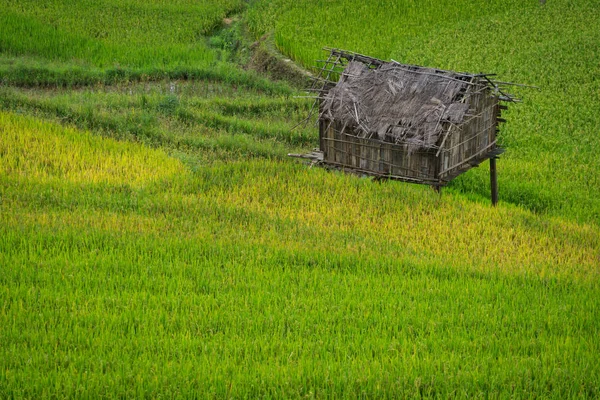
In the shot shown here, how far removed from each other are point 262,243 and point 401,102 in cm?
323

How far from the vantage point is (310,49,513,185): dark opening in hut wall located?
418 inches

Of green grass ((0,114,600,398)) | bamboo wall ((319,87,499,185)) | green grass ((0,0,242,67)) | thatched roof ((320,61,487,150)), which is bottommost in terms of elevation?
green grass ((0,114,600,398))

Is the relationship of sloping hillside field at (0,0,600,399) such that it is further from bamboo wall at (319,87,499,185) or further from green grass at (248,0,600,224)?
bamboo wall at (319,87,499,185)

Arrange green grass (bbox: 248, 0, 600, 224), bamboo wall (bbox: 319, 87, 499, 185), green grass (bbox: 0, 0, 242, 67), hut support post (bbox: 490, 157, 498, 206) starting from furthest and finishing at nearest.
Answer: green grass (bbox: 0, 0, 242, 67)
green grass (bbox: 248, 0, 600, 224)
hut support post (bbox: 490, 157, 498, 206)
bamboo wall (bbox: 319, 87, 499, 185)

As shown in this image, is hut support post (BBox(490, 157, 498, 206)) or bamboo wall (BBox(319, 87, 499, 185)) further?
hut support post (BBox(490, 157, 498, 206))

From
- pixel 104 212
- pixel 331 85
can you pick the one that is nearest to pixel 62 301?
pixel 104 212

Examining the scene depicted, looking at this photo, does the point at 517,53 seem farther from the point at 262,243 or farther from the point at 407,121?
the point at 262,243

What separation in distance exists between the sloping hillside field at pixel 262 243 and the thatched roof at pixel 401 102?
2.66ft

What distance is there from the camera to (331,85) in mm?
12062

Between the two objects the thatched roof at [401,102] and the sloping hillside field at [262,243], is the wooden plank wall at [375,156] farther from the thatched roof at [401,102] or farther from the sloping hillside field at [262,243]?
the sloping hillside field at [262,243]

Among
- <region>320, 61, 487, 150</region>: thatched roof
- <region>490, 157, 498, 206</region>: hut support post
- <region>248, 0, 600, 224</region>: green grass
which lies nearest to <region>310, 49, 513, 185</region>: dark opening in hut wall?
<region>320, 61, 487, 150</region>: thatched roof

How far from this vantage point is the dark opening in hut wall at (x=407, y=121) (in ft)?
34.8

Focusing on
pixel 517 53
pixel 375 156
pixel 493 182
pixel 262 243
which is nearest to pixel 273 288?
pixel 262 243

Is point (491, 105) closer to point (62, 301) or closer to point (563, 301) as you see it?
point (563, 301)
